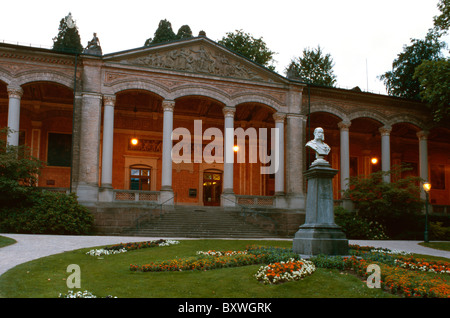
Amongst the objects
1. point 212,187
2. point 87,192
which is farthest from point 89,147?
point 212,187

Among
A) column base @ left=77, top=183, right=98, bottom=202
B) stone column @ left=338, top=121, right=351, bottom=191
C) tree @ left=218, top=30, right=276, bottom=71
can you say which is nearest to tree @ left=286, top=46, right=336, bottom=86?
tree @ left=218, top=30, right=276, bottom=71

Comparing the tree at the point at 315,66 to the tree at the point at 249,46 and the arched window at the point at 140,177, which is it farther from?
the arched window at the point at 140,177

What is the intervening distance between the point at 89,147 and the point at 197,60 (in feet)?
29.3

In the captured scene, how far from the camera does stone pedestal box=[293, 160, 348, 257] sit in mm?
11703

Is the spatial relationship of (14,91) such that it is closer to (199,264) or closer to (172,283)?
(199,264)

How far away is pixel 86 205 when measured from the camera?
77.4 feet

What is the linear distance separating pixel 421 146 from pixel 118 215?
23.7 meters

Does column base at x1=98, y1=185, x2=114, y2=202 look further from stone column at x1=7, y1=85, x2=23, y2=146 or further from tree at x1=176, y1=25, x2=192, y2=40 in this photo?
tree at x1=176, y1=25, x2=192, y2=40

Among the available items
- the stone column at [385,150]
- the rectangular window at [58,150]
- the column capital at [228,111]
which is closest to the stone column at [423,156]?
the stone column at [385,150]

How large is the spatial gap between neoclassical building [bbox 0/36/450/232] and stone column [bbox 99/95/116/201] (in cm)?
6
